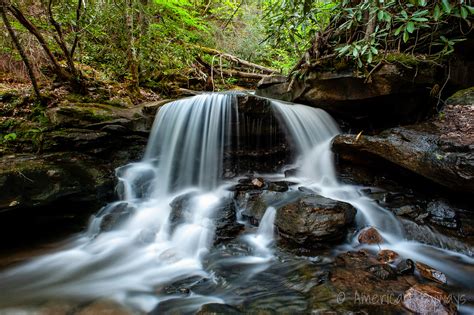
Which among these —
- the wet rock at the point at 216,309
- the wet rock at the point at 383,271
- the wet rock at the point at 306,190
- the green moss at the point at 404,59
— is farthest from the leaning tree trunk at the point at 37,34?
the wet rock at the point at 383,271

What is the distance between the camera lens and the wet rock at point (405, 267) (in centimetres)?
302

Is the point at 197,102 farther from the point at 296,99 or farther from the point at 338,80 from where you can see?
the point at 338,80

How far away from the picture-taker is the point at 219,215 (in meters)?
4.35

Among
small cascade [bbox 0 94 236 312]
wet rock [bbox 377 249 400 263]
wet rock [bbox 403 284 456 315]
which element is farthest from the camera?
wet rock [bbox 377 249 400 263]

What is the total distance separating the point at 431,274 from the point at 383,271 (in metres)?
0.54

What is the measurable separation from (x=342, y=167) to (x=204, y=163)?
9.23 ft

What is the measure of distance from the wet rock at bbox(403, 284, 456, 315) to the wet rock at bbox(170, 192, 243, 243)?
225cm

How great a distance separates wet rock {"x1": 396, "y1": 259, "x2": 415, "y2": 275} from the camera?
3016 millimetres

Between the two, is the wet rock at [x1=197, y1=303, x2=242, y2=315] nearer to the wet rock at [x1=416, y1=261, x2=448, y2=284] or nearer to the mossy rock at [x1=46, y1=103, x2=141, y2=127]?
the wet rock at [x1=416, y1=261, x2=448, y2=284]

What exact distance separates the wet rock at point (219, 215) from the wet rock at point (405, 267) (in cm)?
209

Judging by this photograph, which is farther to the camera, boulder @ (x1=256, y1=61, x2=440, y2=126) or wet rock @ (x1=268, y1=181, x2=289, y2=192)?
boulder @ (x1=256, y1=61, x2=440, y2=126)

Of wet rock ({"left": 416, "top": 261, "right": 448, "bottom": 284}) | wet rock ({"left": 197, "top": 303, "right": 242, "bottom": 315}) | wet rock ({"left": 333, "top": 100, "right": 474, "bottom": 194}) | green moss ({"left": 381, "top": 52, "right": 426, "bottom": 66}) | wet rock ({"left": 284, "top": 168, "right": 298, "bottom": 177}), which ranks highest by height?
green moss ({"left": 381, "top": 52, "right": 426, "bottom": 66})

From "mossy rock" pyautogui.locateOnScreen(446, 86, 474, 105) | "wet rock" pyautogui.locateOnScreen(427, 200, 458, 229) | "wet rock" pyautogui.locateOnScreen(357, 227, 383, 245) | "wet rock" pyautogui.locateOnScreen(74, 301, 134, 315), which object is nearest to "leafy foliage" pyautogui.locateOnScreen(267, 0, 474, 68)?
"mossy rock" pyautogui.locateOnScreen(446, 86, 474, 105)

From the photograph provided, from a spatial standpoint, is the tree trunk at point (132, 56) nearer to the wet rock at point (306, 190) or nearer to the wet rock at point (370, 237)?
the wet rock at point (306, 190)
